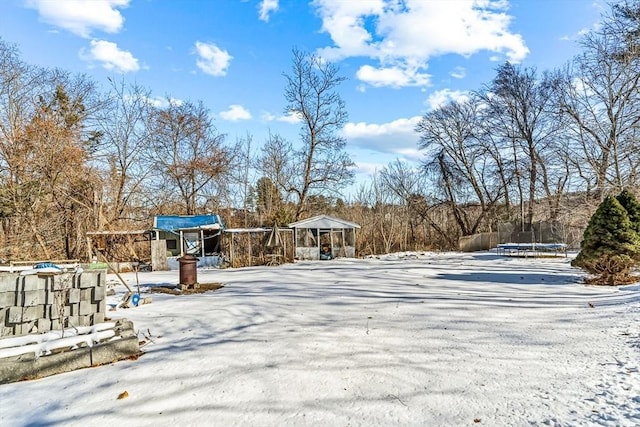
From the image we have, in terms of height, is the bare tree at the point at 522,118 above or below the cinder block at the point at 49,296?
above

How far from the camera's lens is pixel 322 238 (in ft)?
69.2

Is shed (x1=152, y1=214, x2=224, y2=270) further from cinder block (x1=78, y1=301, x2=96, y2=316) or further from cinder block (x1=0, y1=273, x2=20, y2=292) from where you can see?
cinder block (x1=0, y1=273, x2=20, y2=292)

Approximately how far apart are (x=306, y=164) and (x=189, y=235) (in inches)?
396

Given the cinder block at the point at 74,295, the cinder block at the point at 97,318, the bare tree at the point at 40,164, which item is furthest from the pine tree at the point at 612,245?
the bare tree at the point at 40,164

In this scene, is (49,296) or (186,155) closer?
(49,296)

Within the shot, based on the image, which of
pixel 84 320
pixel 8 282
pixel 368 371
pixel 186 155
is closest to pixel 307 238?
pixel 186 155

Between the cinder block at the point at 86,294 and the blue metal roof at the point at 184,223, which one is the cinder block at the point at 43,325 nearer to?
the cinder block at the point at 86,294

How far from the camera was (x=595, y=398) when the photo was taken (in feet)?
8.93

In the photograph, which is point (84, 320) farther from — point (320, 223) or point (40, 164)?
point (320, 223)

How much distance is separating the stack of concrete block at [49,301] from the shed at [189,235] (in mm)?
11357

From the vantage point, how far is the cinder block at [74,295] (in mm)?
5277

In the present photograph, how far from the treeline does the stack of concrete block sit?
13.3 metres

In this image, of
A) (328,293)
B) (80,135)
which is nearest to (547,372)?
(328,293)

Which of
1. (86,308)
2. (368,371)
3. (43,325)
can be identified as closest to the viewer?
(368,371)
